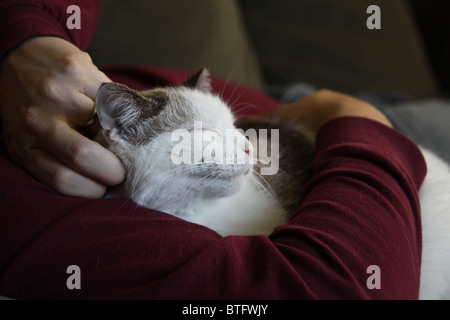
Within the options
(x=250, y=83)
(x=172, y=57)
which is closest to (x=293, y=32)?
(x=250, y=83)

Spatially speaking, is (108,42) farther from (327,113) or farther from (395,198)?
(395,198)

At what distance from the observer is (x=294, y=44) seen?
184 centimetres

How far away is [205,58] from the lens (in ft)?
5.16

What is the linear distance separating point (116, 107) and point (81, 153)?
0.09 meters

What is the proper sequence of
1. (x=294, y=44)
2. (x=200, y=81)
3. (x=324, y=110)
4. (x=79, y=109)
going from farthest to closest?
(x=294, y=44) → (x=324, y=110) → (x=200, y=81) → (x=79, y=109)

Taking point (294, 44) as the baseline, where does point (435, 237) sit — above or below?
below

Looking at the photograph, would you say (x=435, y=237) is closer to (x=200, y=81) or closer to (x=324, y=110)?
(x=324, y=110)

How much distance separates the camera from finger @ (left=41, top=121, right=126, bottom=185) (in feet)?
1.99

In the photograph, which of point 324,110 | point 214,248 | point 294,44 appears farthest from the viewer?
point 294,44

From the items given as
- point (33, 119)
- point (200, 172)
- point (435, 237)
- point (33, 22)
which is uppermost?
point (33, 22)

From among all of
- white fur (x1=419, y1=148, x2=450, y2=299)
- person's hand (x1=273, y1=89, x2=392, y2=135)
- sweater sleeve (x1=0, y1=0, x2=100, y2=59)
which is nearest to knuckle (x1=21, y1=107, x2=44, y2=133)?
sweater sleeve (x1=0, y1=0, x2=100, y2=59)

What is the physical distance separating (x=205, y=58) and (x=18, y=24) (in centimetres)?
91

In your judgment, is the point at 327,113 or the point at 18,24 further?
the point at 327,113

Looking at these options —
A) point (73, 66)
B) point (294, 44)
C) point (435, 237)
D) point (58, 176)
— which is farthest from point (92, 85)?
point (294, 44)
